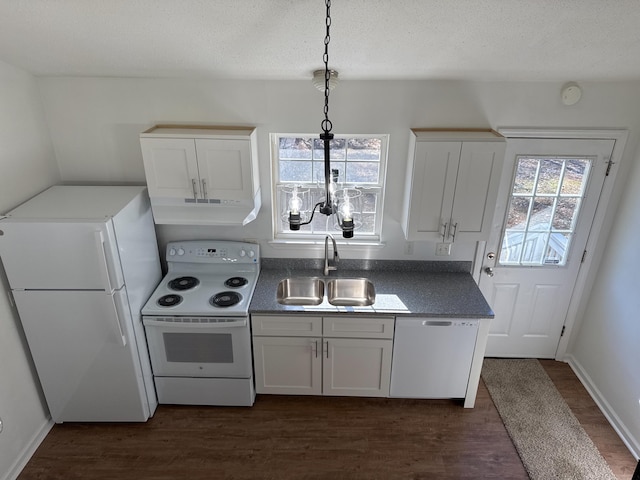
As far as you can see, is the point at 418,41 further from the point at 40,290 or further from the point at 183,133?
the point at 40,290

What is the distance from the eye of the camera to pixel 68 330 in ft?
8.88

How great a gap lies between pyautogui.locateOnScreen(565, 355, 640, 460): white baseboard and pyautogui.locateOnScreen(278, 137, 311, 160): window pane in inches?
110

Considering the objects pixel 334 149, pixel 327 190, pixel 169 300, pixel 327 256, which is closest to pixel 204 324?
pixel 169 300

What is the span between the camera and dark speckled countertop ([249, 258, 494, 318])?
9.60ft

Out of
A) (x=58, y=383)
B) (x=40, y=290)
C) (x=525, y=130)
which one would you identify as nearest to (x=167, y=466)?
(x=58, y=383)

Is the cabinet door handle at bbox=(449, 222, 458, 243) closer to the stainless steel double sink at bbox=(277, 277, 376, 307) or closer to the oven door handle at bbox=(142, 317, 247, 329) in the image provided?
the stainless steel double sink at bbox=(277, 277, 376, 307)

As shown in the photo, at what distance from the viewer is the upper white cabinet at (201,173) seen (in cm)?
271

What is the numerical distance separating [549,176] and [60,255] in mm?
3255

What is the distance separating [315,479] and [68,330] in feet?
5.95

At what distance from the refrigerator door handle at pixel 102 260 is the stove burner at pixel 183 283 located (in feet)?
2.06

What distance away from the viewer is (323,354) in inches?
121

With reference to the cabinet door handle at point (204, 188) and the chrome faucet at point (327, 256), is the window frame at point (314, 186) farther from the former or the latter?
the cabinet door handle at point (204, 188)

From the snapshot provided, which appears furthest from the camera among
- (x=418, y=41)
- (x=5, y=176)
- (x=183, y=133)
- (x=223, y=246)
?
(x=223, y=246)

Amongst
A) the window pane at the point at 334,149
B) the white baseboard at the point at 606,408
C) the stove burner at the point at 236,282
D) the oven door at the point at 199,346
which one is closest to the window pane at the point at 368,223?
the window pane at the point at 334,149
